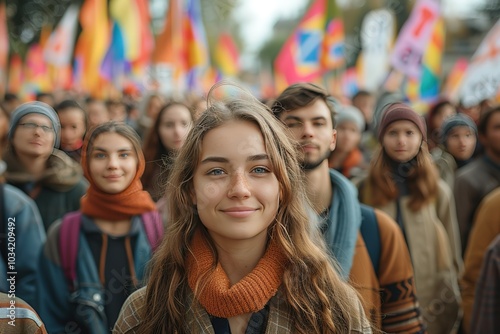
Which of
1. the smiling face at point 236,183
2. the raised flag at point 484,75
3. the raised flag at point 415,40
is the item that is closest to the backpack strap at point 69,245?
the smiling face at point 236,183

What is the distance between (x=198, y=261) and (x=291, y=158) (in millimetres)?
475

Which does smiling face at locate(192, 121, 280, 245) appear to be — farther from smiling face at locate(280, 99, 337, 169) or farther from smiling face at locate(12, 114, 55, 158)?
smiling face at locate(280, 99, 337, 169)

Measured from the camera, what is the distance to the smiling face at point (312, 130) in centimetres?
298

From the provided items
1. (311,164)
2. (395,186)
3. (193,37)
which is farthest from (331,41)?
(311,164)

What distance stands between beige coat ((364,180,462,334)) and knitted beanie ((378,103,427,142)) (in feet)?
3.05

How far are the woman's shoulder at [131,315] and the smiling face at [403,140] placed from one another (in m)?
1.37

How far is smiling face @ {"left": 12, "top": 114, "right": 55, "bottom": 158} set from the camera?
246 centimetres

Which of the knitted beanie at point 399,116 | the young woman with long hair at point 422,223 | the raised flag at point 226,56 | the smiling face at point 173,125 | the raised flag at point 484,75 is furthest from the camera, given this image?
the raised flag at point 226,56

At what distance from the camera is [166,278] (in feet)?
7.32

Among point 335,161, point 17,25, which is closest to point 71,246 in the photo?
point 335,161

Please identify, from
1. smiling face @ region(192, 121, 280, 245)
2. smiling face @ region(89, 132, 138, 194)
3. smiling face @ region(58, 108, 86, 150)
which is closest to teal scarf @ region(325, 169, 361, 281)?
smiling face @ region(192, 121, 280, 245)

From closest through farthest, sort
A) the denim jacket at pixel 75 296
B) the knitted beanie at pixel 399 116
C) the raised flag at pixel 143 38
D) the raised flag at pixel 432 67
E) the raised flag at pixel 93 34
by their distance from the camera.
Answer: the knitted beanie at pixel 399 116 → the denim jacket at pixel 75 296 → the raised flag at pixel 93 34 → the raised flag at pixel 143 38 → the raised flag at pixel 432 67

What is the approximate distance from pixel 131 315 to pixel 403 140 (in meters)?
1.46

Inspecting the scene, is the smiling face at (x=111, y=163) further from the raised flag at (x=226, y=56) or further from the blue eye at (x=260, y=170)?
the raised flag at (x=226, y=56)
